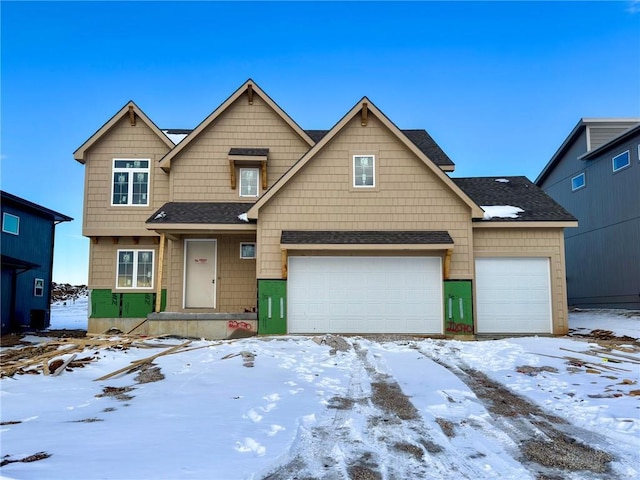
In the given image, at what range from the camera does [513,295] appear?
570 inches

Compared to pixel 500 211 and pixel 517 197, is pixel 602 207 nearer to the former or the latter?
pixel 517 197

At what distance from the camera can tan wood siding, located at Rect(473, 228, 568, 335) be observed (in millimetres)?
14414

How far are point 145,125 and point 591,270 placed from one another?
21.2 meters

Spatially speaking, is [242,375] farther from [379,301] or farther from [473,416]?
[379,301]

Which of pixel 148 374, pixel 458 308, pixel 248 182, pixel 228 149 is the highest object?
pixel 228 149

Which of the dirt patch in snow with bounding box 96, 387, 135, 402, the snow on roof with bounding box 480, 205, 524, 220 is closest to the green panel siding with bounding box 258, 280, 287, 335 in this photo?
the snow on roof with bounding box 480, 205, 524, 220

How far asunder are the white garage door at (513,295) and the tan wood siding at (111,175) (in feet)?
37.6

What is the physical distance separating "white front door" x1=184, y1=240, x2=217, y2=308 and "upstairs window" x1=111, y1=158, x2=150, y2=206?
107 inches

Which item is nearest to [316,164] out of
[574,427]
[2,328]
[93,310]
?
[93,310]

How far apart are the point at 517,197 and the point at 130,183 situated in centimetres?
1386

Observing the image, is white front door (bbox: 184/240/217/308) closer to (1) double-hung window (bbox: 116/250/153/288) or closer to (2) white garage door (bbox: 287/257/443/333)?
(1) double-hung window (bbox: 116/250/153/288)

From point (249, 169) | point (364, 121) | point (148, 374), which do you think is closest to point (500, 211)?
point (364, 121)

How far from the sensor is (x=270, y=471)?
3891 millimetres

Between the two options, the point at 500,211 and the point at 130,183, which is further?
the point at 130,183
